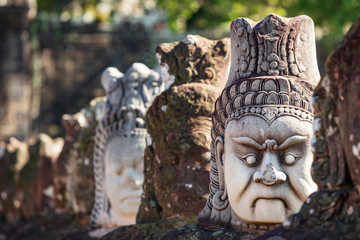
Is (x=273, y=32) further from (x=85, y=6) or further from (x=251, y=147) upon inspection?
(x=85, y=6)

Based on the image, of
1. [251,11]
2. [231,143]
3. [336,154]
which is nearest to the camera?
[336,154]

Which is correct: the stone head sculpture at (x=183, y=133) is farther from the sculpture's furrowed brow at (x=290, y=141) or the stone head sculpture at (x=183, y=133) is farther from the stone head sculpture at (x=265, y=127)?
the sculpture's furrowed brow at (x=290, y=141)

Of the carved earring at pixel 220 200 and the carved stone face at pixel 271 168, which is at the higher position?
the carved stone face at pixel 271 168

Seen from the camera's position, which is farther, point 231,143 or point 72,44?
point 72,44

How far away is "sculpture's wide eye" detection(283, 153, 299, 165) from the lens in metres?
6.30

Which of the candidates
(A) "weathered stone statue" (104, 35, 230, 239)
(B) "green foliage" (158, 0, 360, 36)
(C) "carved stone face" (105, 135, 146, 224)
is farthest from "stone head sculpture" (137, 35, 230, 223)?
(B) "green foliage" (158, 0, 360, 36)

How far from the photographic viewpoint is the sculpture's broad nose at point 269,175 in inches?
245

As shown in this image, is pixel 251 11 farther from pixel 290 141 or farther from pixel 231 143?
pixel 290 141

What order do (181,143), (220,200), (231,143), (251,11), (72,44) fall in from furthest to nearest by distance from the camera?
(72,44), (251,11), (181,143), (220,200), (231,143)

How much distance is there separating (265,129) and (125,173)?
10.2ft

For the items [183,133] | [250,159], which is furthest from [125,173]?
[250,159]

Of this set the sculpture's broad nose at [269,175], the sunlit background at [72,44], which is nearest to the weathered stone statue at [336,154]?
Result: the sculpture's broad nose at [269,175]

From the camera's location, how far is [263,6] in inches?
940

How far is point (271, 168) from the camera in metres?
6.26
